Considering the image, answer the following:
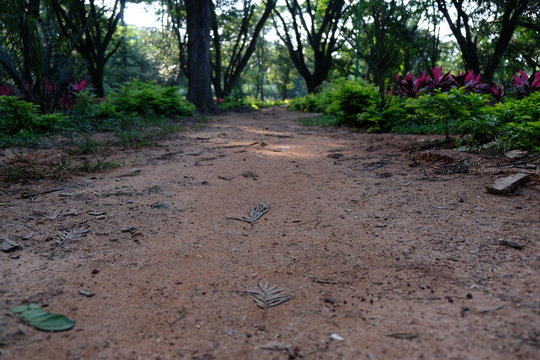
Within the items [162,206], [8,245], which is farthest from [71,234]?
[162,206]

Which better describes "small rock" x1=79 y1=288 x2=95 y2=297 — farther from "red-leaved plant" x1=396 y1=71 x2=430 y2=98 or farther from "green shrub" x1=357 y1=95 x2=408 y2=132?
"red-leaved plant" x1=396 y1=71 x2=430 y2=98

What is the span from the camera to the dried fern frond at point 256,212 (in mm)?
2357

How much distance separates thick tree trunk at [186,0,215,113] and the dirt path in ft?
29.9

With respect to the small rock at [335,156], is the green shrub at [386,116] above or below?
above

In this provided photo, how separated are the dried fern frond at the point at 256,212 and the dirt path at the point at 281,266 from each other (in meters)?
0.05

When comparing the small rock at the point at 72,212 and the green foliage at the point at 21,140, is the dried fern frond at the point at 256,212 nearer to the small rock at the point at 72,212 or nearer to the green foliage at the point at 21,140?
the small rock at the point at 72,212

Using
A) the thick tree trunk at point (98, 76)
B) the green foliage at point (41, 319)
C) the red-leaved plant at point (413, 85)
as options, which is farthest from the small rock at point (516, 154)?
the thick tree trunk at point (98, 76)

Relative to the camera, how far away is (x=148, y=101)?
9.25 m

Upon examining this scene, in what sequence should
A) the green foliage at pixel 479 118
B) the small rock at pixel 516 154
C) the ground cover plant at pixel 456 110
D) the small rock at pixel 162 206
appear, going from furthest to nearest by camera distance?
the ground cover plant at pixel 456 110 < the green foliage at pixel 479 118 < the small rock at pixel 516 154 < the small rock at pixel 162 206

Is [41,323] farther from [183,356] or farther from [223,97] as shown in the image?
[223,97]

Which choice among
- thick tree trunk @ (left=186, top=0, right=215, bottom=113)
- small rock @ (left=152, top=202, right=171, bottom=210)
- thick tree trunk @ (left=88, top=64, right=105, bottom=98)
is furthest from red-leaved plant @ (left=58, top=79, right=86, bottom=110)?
small rock @ (left=152, top=202, right=171, bottom=210)

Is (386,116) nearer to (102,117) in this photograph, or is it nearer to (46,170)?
(46,170)

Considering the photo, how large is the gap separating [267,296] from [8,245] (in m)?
1.37

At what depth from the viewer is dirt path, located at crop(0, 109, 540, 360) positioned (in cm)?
121
